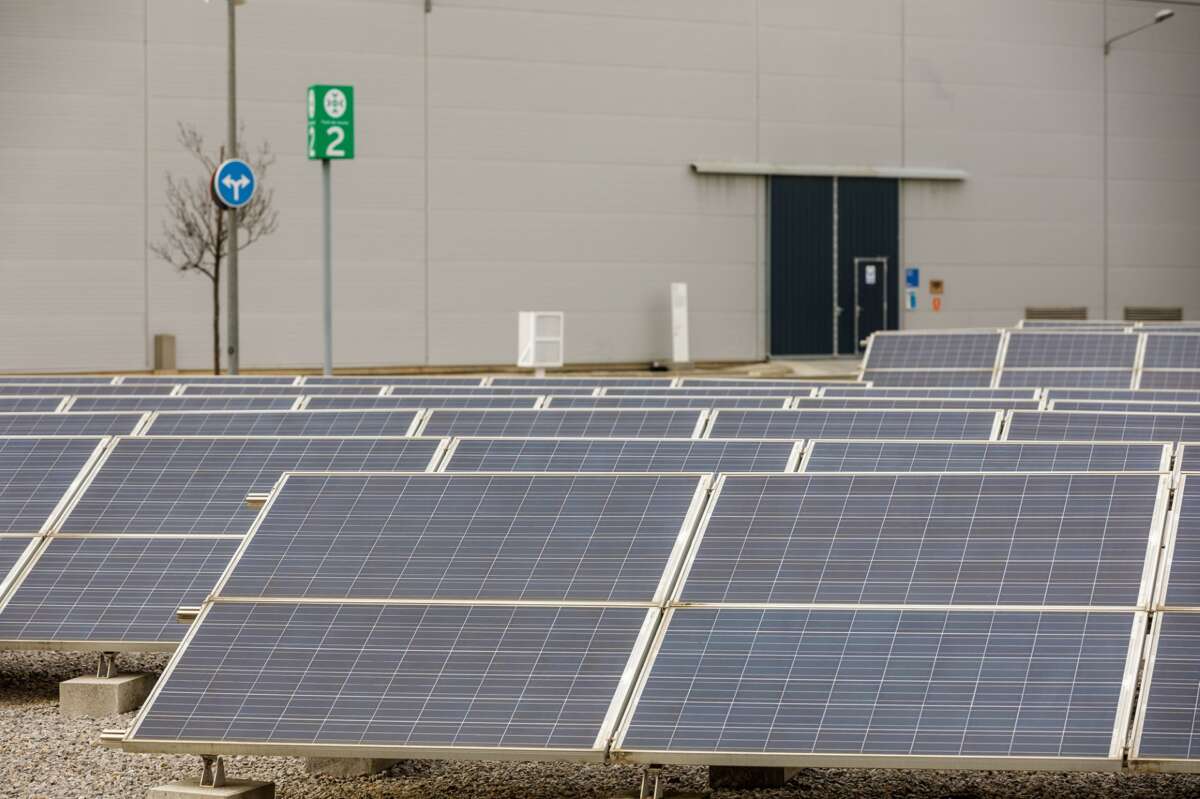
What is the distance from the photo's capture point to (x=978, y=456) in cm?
809

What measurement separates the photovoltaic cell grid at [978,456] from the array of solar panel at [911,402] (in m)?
3.80

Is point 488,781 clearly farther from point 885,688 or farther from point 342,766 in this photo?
point 885,688

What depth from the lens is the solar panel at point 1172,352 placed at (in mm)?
18812

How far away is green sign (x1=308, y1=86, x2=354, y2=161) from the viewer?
22.8 metres

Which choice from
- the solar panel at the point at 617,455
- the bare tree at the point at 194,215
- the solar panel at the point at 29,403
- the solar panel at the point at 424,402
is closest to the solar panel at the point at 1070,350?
the solar panel at the point at 424,402

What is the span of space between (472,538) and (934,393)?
884cm

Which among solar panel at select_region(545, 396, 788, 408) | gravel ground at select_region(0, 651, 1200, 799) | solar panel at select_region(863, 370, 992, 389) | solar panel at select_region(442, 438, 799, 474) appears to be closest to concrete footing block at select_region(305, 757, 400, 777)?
gravel ground at select_region(0, 651, 1200, 799)

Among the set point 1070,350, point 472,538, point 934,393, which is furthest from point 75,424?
point 1070,350

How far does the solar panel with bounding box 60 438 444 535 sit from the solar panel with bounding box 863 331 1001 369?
12995 mm

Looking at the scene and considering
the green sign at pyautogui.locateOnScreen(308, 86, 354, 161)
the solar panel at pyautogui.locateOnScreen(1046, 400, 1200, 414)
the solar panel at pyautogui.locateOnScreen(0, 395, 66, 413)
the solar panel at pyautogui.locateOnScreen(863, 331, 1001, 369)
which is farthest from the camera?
the green sign at pyautogui.locateOnScreen(308, 86, 354, 161)

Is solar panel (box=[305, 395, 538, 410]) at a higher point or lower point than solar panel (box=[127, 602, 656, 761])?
higher

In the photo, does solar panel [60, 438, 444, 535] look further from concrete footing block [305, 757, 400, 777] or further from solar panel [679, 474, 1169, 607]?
solar panel [679, 474, 1169, 607]

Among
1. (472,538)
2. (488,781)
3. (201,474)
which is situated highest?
(201,474)

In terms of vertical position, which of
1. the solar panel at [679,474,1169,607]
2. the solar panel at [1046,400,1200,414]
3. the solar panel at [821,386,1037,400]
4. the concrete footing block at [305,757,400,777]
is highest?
the solar panel at [821,386,1037,400]
